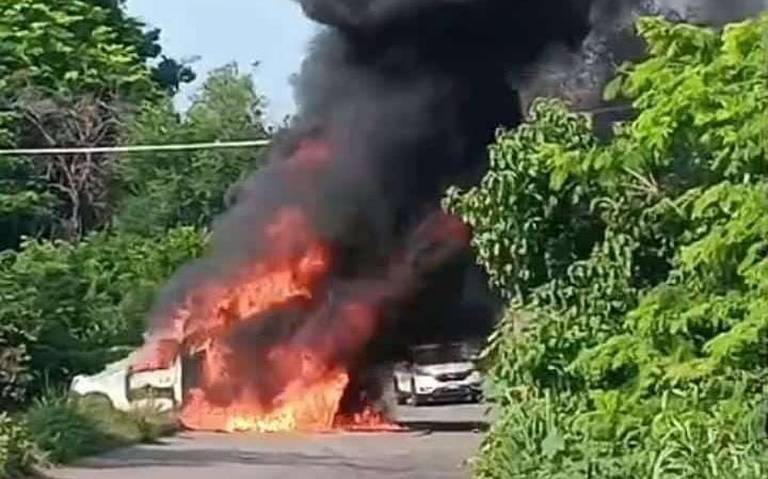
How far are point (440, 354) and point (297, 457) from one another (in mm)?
10000

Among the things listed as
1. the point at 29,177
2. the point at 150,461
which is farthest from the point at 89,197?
the point at 150,461

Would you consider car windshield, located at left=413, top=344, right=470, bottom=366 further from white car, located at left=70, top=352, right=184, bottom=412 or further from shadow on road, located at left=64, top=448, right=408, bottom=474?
shadow on road, located at left=64, top=448, right=408, bottom=474

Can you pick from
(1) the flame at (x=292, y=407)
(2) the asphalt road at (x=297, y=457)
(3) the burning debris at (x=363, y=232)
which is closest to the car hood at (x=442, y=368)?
(3) the burning debris at (x=363, y=232)

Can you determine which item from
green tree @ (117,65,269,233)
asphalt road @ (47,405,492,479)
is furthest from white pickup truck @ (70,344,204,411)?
green tree @ (117,65,269,233)

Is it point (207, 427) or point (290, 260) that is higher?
point (290, 260)

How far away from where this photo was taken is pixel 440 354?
3216 cm

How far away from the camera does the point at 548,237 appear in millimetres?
14695

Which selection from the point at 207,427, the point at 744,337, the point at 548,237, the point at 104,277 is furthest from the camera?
the point at 104,277

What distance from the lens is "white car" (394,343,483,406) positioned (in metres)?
31.8

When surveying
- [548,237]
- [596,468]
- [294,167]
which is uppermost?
[294,167]

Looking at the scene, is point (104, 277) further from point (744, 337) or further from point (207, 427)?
point (744, 337)

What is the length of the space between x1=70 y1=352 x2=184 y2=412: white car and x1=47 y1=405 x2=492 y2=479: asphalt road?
6.69 ft

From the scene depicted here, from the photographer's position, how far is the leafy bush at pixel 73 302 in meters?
22.2

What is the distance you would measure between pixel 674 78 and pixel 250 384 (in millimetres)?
19304
